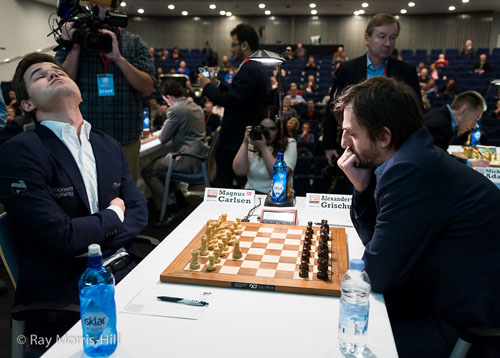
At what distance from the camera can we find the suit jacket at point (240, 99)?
9.60ft

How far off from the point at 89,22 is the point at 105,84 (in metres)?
0.38

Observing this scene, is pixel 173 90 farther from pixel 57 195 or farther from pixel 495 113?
pixel 495 113

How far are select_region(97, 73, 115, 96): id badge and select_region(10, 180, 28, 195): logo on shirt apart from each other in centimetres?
127

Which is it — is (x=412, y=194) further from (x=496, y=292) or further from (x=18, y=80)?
(x=18, y=80)

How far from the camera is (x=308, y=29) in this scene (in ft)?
57.1

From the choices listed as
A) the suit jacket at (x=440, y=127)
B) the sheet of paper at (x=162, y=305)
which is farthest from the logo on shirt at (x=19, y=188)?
the suit jacket at (x=440, y=127)

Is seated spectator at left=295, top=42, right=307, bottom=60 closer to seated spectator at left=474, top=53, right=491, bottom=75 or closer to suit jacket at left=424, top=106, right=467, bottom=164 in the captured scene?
seated spectator at left=474, top=53, right=491, bottom=75

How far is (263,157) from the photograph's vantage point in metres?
2.78

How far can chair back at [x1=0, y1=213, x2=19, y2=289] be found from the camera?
143 centimetres

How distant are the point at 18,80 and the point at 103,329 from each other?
1221 mm

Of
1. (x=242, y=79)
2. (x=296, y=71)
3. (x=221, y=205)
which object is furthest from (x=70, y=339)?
(x=296, y=71)

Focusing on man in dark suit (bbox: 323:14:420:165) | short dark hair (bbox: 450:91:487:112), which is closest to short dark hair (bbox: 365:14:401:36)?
man in dark suit (bbox: 323:14:420:165)

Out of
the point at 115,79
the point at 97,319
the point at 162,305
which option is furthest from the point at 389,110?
the point at 115,79

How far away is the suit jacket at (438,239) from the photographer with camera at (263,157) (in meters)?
1.50
